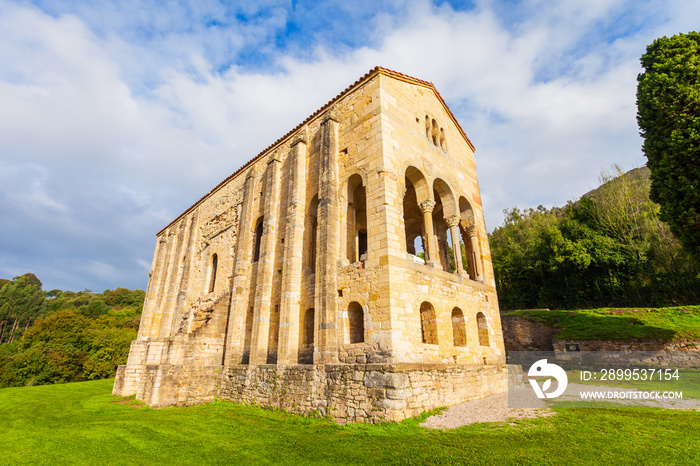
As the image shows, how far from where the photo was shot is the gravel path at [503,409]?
7637 mm

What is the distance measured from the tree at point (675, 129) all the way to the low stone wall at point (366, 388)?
810 cm

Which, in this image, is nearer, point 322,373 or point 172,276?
point 322,373

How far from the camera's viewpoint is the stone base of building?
7.95 meters

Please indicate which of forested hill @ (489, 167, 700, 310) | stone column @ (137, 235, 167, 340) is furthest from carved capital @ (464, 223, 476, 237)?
stone column @ (137, 235, 167, 340)

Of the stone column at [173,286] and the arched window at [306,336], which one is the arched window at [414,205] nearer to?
the arched window at [306,336]

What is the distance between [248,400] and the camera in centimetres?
1126

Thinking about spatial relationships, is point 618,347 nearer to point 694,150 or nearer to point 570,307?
point 570,307

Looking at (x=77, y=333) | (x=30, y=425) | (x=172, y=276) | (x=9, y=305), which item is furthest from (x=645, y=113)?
(x=9, y=305)

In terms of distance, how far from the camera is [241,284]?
14.6 metres

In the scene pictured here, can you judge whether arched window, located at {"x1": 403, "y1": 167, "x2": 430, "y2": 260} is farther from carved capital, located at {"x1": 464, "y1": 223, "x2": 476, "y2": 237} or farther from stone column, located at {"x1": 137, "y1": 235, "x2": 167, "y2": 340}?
stone column, located at {"x1": 137, "y1": 235, "x2": 167, "y2": 340}

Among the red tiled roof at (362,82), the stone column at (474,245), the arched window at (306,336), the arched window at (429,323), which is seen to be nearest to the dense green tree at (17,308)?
the red tiled roof at (362,82)

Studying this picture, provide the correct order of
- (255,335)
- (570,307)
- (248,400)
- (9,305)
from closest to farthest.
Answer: (248,400)
(255,335)
(570,307)
(9,305)

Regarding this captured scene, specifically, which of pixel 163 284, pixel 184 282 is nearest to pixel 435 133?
pixel 184 282

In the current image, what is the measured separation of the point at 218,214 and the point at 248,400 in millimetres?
11959
